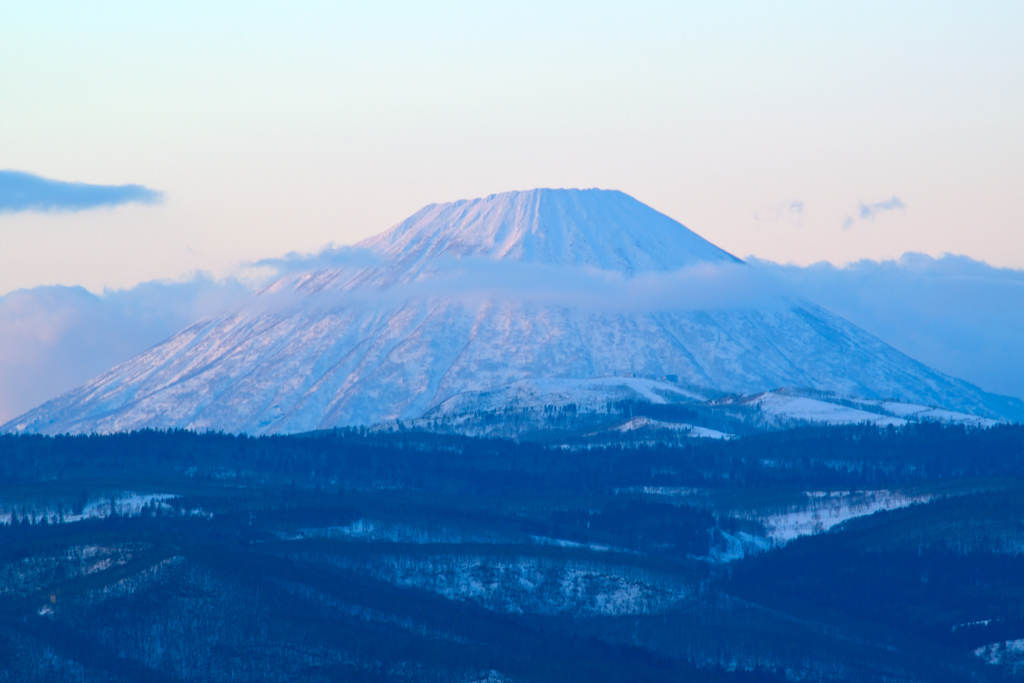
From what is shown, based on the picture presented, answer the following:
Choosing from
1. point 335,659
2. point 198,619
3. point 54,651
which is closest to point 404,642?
point 335,659

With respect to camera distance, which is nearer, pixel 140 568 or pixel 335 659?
pixel 335 659

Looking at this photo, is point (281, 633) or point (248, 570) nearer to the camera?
point (281, 633)

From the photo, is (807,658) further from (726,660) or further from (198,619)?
(198,619)

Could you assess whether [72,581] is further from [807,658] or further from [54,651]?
[807,658]

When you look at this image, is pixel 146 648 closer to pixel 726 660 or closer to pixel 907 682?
pixel 726 660

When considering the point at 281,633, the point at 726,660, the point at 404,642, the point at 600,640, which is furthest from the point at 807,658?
the point at 281,633

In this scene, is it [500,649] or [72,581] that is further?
[72,581]

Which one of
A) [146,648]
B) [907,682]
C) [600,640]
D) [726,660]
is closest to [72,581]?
[146,648]
